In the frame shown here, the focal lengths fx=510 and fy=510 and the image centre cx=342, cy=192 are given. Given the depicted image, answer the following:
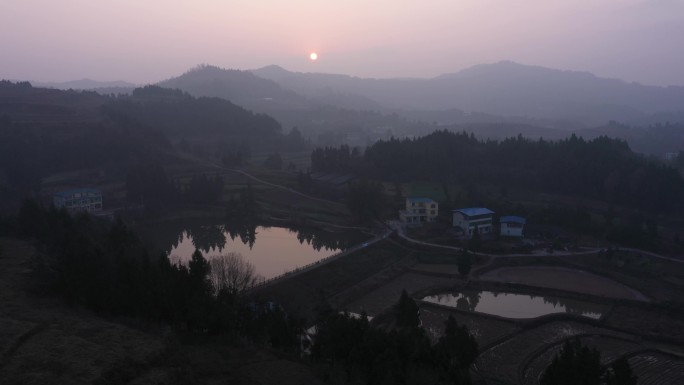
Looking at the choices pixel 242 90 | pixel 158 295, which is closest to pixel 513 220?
pixel 158 295

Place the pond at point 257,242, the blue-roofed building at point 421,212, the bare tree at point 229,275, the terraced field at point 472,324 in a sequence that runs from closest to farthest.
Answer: the terraced field at point 472,324, the bare tree at point 229,275, the pond at point 257,242, the blue-roofed building at point 421,212

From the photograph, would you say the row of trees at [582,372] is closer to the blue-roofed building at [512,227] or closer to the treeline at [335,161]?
the blue-roofed building at [512,227]

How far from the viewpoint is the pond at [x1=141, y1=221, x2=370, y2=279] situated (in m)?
18.6

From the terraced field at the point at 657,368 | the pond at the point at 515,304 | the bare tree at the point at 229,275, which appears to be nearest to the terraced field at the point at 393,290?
the pond at the point at 515,304

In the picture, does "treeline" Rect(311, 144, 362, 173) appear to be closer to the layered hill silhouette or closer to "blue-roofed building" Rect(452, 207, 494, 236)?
"blue-roofed building" Rect(452, 207, 494, 236)

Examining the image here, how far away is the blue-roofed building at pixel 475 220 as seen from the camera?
67.6 feet

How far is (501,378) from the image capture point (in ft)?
33.0

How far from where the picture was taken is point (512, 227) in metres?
20.3

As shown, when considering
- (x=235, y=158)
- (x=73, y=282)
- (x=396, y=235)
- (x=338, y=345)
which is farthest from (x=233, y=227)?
(x=338, y=345)

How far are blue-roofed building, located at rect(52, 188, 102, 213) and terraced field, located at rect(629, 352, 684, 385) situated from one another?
22253 mm

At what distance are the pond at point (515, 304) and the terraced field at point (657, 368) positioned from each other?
8.01 feet

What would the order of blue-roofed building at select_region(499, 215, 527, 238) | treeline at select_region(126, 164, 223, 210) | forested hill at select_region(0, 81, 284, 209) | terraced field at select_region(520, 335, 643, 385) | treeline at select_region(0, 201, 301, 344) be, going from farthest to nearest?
1. forested hill at select_region(0, 81, 284, 209)
2. treeline at select_region(126, 164, 223, 210)
3. blue-roofed building at select_region(499, 215, 527, 238)
4. terraced field at select_region(520, 335, 643, 385)
5. treeline at select_region(0, 201, 301, 344)

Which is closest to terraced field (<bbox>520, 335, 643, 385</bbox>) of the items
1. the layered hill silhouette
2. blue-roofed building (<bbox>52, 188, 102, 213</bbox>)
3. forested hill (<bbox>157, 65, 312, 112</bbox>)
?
blue-roofed building (<bbox>52, 188, 102, 213</bbox>)

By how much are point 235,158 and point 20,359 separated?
29010 millimetres
